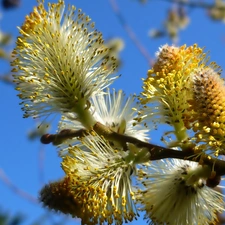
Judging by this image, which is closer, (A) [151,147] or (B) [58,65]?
(A) [151,147]

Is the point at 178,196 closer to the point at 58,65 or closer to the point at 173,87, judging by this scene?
the point at 173,87

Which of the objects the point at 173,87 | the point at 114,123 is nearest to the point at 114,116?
the point at 114,123

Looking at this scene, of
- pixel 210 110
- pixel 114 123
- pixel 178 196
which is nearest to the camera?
pixel 210 110

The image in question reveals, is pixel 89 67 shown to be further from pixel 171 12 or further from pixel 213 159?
pixel 171 12

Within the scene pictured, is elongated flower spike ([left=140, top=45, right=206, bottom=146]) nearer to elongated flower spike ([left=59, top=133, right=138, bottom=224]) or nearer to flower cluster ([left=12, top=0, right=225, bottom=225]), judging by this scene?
flower cluster ([left=12, top=0, right=225, bottom=225])

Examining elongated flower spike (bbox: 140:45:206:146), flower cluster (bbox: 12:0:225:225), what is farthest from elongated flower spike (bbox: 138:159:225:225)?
elongated flower spike (bbox: 140:45:206:146)

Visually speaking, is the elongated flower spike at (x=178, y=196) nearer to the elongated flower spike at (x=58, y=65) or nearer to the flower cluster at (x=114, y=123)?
the flower cluster at (x=114, y=123)

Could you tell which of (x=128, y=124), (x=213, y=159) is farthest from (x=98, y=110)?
(x=213, y=159)

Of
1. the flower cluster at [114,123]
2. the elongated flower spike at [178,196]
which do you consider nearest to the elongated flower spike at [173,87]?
the flower cluster at [114,123]
